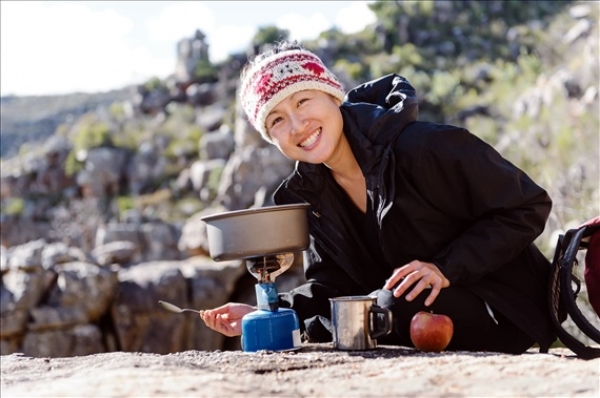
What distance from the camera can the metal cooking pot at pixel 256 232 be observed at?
2658 mm

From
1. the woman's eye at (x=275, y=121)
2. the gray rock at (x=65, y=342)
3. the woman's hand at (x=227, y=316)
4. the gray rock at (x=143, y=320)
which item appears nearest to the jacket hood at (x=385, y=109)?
the woman's eye at (x=275, y=121)

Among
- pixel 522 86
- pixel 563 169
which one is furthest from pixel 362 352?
pixel 522 86

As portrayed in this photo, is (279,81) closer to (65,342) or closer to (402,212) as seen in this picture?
(402,212)

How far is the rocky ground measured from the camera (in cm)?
171

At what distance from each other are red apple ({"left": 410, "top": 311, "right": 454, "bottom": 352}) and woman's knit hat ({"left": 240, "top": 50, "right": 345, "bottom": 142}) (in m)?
0.94

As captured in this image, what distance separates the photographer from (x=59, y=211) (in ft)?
105

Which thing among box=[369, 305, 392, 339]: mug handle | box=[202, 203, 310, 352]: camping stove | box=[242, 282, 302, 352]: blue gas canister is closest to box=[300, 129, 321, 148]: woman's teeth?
box=[202, 203, 310, 352]: camping stove

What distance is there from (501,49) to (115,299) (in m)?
33.7

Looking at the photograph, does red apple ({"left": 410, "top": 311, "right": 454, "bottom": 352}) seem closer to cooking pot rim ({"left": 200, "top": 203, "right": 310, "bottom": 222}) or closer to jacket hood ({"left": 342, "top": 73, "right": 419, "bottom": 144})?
cooking pot rim ({"left": 200, "top": 203, "right": 310, "bottom": 222})

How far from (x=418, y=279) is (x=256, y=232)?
52cm

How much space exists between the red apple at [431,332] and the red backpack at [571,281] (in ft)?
1.40

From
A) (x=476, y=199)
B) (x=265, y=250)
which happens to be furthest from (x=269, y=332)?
(x=476, y=199)

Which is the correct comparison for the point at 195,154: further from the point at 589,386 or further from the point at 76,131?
the point at 589,386

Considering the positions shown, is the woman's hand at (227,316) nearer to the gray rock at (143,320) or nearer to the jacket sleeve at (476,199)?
the jacket sleeve at (476,199)
